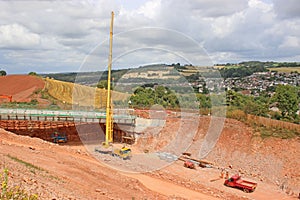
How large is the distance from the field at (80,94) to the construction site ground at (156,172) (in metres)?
10.3

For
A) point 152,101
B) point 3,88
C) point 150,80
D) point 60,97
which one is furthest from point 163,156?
point 3,88

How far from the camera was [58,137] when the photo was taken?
3153 centimetres

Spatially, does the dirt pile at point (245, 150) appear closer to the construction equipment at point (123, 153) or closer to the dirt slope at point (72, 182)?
the construction equipment at point (123, 153)

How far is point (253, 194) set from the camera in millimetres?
21734

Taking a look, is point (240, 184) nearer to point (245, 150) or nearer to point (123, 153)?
point (245, 150)

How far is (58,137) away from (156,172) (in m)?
11.9

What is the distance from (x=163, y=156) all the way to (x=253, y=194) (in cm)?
958

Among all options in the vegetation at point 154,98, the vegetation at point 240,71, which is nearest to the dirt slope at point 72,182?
the vegetation at point 154,98

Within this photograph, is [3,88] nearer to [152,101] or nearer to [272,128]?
[152,101]

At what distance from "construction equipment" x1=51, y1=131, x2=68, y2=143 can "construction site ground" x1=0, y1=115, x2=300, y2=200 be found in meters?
0.81

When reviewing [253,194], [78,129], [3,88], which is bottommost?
[253,194]

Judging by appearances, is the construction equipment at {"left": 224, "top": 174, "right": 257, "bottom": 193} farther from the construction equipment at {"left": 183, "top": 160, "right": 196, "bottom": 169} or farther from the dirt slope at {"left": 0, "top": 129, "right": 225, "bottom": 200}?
the construction equipment at {"left": 183, "top": 160, "right": 196, "bottom": 169}

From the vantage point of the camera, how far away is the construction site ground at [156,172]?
508 inches

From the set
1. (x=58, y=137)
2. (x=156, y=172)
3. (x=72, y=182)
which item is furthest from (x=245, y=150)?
(x=72, y=182)
